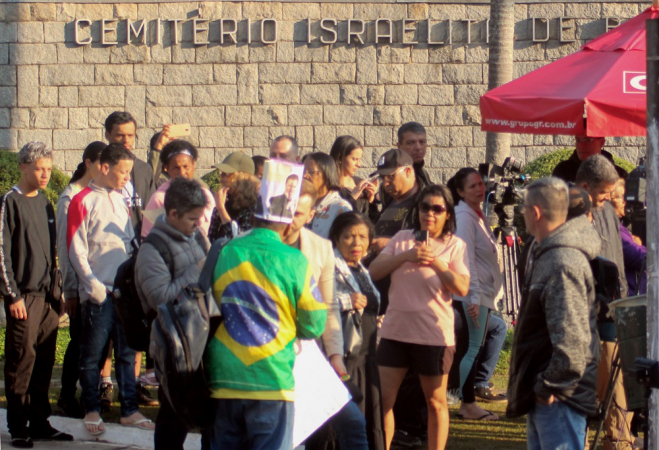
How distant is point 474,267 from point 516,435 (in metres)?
1.15

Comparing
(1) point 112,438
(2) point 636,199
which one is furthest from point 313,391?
(1) point 112,438

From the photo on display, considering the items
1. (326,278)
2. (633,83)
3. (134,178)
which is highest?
(633,83)

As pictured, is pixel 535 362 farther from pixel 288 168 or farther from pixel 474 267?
pixel 474 267

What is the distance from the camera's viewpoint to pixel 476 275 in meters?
6.68

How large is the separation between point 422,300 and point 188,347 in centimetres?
198

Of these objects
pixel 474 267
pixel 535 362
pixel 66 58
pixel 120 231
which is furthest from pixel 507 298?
pixel 66 58

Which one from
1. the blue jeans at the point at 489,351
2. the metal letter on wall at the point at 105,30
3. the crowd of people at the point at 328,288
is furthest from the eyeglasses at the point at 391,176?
the metal letter on wall at the point at 105,30

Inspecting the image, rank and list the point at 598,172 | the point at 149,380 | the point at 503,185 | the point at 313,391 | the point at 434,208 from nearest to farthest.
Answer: the point at 313,391, the point at 434,208, the point at 598,172, the point at 503,185, the point at 149,380

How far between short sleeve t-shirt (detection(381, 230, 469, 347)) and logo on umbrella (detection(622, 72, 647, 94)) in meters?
1.61

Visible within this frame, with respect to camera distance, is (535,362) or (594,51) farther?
(594,51)

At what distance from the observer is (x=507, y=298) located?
9.17 metres

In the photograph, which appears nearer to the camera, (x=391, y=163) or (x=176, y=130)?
(x=391, y=163)

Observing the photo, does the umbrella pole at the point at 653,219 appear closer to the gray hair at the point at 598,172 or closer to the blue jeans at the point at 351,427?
the blue jeans at the point at 351,427

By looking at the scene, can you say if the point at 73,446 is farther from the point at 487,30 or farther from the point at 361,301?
the point at 487,30
